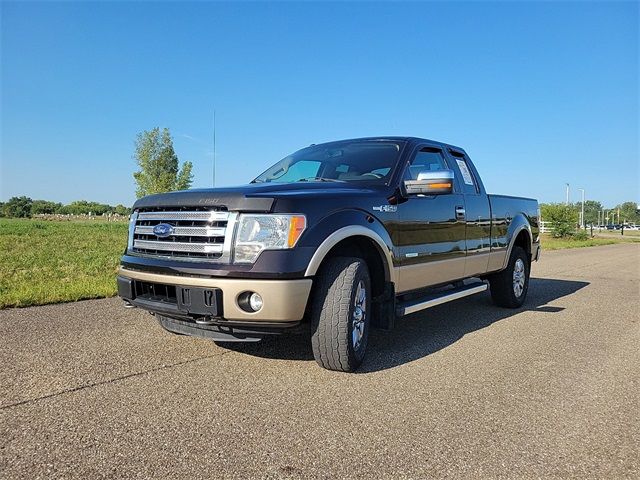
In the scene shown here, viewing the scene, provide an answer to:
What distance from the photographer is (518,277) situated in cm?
664

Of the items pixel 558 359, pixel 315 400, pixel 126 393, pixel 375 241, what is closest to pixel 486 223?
pixel 558 359

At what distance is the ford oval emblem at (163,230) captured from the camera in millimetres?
3508

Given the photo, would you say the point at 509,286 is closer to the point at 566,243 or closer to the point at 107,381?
the point at 107,381

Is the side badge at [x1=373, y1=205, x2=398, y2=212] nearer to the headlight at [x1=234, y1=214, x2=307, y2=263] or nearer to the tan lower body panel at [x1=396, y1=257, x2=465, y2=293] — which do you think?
the tan lower body panel at [x1=396, y1=257, x2=465, y2=293]

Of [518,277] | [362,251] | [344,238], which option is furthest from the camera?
[518,277]

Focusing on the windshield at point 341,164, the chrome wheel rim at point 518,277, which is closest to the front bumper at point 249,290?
the windshield at point 341,164

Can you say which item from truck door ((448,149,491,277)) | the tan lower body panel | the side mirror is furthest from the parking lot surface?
the side mirror

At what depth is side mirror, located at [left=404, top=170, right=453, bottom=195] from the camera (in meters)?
4.00

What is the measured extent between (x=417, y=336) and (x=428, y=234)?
1020 millimetres

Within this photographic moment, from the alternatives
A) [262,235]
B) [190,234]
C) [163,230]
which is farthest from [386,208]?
[163,230]

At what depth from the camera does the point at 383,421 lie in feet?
9.01

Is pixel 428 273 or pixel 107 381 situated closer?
pixel 107 381

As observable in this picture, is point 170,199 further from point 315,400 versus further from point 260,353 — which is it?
point 315,400

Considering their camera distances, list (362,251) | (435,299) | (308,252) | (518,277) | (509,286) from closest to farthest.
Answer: (308,252), (362,251), (435,299), (509,286), (518,277)
